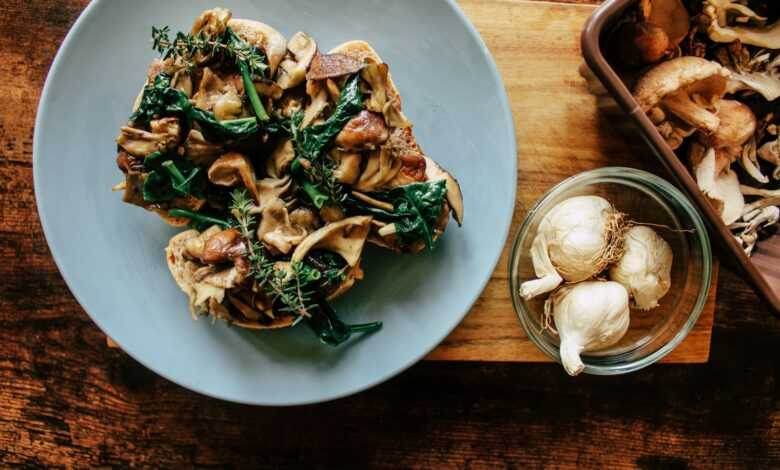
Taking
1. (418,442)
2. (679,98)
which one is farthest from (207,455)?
(679,98)

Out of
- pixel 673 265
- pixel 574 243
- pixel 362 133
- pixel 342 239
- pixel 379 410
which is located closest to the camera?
pixel 362 133

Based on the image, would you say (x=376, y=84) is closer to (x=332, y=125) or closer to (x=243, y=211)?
(x=332, y=125)

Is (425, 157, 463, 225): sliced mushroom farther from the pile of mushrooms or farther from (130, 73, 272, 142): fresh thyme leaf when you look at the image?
the pile of mushrooms

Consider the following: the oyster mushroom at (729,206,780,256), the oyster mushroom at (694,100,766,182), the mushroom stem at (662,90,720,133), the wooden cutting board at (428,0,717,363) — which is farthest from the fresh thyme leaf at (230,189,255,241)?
the oyster mushroom at (729,206,780,256)

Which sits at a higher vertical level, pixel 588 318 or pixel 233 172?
pixel 233 172

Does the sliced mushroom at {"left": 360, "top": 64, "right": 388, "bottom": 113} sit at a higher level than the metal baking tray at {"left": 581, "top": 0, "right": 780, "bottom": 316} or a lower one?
higher

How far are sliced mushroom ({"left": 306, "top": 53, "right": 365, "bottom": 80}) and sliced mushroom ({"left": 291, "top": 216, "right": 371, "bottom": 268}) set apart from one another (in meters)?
0.38

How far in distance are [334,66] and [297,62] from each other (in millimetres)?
151

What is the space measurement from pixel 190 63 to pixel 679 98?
1.34 meters

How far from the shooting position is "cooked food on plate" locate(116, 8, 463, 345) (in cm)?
160

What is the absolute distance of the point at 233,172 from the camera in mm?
1644

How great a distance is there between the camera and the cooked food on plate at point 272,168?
1.60m

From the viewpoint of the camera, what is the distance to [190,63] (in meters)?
1.63

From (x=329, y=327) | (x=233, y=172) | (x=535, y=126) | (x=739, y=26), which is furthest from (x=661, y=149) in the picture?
(x=233, y=172)
